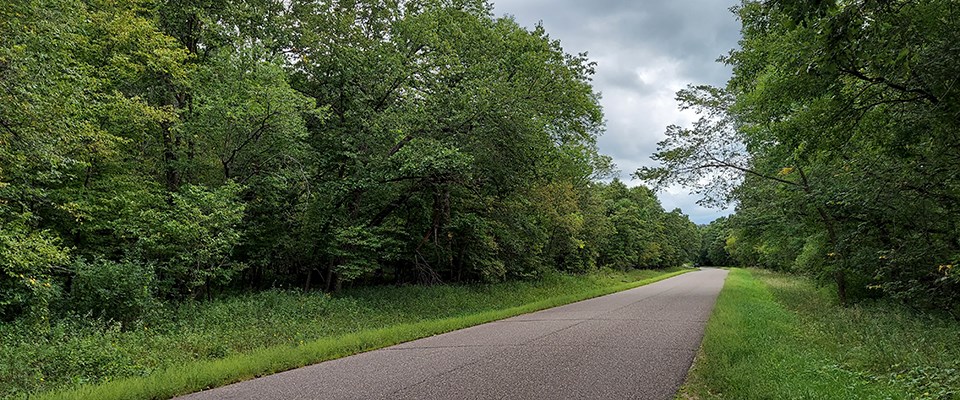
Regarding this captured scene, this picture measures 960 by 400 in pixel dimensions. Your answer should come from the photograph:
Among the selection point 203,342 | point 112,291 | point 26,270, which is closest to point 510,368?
point 203,342

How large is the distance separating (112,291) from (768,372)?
11671mm

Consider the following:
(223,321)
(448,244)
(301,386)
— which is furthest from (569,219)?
(301,386)

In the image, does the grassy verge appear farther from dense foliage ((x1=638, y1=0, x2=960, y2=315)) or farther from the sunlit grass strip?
dense foliage ((x1=638, y1=0, x2=960, y2=315))

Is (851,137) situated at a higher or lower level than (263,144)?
lower

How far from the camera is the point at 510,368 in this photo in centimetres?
626

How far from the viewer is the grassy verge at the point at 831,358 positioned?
5.23 meters

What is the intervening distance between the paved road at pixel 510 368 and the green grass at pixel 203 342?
538mm

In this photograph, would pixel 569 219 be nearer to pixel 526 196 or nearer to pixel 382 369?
pixel 526 196

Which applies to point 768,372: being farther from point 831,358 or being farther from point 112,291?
point 112,291

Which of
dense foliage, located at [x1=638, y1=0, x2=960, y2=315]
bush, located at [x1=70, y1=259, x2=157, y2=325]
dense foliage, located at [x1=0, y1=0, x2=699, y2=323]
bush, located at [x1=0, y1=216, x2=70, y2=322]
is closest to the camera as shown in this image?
dense foliage, located at [x1=638, y1=0, x2=960, y2=315]

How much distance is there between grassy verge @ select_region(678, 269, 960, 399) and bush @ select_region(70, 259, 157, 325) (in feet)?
33.7

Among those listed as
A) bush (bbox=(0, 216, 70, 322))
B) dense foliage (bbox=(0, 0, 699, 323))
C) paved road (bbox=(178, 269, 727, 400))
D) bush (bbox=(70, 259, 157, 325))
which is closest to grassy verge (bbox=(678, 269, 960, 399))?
paved road (bbox=(178, 269, 727, 400))

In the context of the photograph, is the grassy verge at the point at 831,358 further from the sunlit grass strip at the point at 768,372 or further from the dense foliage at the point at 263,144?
the dense foliage at the point at 263,144

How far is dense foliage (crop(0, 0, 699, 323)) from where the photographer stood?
8.85m
